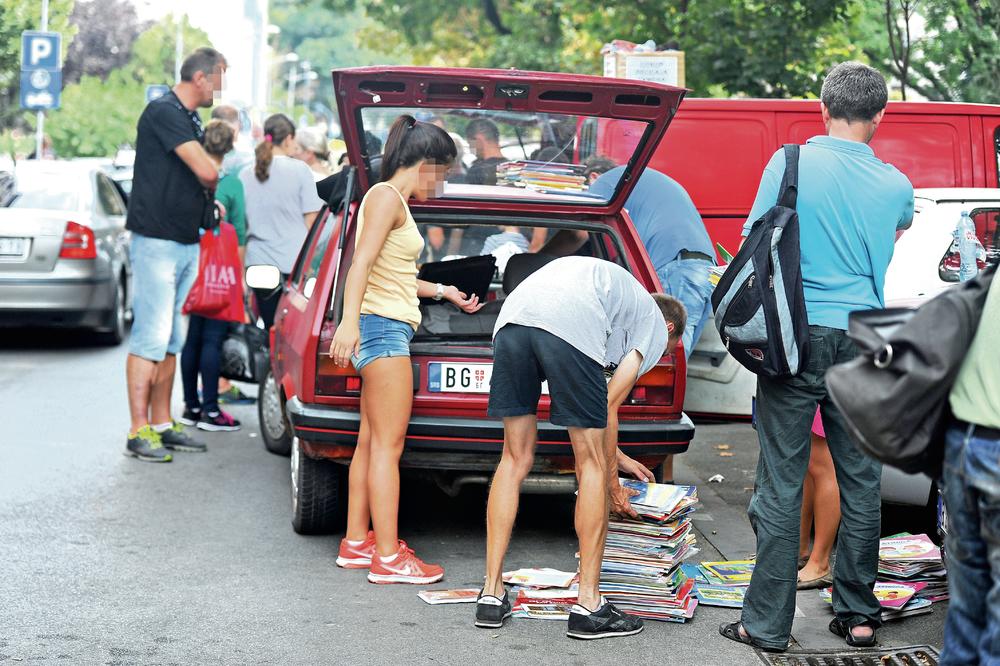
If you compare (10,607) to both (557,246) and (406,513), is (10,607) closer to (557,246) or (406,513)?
(406,513)

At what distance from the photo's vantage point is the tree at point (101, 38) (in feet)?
174

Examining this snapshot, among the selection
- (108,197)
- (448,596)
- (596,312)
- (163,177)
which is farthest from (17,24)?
(596,312)

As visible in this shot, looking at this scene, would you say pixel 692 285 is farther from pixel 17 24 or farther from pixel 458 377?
pixel 17 24

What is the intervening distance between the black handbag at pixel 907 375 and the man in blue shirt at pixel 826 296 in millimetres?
1589

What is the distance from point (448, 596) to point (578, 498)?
760 mm

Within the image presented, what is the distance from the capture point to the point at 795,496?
15.9 ft

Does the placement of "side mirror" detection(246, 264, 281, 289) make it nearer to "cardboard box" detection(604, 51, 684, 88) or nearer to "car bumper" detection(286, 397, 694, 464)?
"car bumper" detection(286, 397, 694, 464)

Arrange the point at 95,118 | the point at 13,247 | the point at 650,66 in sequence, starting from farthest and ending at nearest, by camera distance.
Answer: the point at 95,118 → the point at 13,247 → the point at 650,66

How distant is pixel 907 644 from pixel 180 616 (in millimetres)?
2604

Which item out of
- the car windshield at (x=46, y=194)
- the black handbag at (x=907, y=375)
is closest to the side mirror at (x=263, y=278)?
the black handbag at (x=907, y=375)

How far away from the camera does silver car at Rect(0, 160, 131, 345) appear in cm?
1195

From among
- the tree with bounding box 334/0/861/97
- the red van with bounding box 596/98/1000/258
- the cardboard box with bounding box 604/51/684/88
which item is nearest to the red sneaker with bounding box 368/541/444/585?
the red van with bounding box 596/98/1000/258

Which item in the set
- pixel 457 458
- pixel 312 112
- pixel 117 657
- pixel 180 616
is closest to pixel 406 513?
pixel 457 458

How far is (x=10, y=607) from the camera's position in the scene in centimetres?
509
